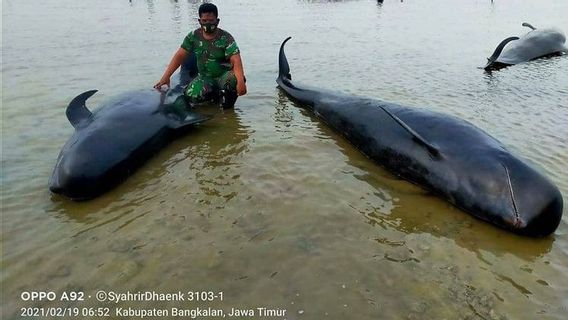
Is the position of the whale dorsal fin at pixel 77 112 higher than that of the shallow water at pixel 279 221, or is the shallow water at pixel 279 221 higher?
the whale dorsal fin at pixel 77 112

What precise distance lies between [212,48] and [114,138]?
9.61 ft

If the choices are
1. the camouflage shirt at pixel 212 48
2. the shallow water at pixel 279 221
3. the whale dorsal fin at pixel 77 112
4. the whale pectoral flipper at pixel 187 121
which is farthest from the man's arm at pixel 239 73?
the whale dorsal fin at pixel 77 112

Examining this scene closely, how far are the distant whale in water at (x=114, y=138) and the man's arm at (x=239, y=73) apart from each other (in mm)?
871

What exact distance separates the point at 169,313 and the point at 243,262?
2.42ft

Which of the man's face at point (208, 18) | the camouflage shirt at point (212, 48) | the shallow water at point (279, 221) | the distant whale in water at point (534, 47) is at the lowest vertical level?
the shallow water at point (279, 221)

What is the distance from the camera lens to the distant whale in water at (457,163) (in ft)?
13.4

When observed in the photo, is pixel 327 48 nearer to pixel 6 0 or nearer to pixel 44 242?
pixel 44 242

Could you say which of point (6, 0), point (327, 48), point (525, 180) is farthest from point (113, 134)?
point (6, 0)

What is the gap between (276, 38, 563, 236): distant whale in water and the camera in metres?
4.07

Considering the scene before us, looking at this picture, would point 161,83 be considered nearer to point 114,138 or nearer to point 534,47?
point 114,138

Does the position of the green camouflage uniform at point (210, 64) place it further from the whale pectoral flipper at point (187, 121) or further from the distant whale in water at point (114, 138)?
the whale pectoral flipper at point (187, 121)

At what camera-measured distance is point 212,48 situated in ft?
24.5

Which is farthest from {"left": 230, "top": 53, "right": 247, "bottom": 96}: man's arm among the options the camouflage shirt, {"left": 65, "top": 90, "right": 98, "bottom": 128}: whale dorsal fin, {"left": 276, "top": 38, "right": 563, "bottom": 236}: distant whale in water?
{"left": 65, "top": 90, "right": 98, "bottom": 128}: whale dorsal fin

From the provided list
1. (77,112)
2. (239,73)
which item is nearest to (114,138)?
(77,112)
